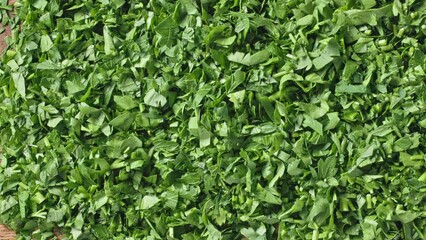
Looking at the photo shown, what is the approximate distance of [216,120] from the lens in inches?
50.6

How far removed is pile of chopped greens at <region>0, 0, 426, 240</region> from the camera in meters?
1.24

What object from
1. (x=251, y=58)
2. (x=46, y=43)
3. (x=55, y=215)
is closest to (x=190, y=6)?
(x=251, y=58)

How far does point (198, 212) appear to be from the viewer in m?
1.31

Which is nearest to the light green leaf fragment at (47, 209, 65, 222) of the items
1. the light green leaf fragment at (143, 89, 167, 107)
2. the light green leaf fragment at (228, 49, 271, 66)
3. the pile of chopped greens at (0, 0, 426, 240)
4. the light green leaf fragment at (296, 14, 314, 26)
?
the pile of chopped greens at (0, 0, 426, 240)

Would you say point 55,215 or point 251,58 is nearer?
point 251,58

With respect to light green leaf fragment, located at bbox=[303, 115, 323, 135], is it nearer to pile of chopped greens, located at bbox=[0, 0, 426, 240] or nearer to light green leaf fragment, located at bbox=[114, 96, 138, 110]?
pile of chopped greens, located at bbox=[0, 0, 426, 240]

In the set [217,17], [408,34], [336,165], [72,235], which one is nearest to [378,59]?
[408,34]

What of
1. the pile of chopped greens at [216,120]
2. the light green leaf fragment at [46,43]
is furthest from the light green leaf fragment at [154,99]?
the light green leaf fragment at [46,43]

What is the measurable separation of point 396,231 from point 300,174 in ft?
0.68

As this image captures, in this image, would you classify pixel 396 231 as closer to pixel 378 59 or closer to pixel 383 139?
pixel 383 139

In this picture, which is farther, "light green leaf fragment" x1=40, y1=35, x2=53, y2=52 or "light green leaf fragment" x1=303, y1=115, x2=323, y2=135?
"light green leaf fragment" x1=40, y1=35, x2=53, y2=52

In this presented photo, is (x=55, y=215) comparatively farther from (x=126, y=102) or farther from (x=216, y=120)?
(x=216, y=120)

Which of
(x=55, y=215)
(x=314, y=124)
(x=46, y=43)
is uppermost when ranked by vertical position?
(x=46, y=43)

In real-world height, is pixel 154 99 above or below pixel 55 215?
above
